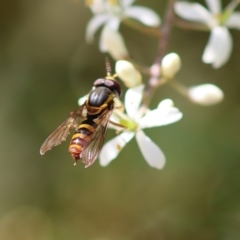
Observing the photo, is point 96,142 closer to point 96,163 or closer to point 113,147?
point 113,147

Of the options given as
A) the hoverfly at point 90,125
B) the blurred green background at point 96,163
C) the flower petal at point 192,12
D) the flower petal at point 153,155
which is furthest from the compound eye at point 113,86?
the blurred green background at point 96,163

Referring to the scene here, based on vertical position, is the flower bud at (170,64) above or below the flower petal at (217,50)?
below

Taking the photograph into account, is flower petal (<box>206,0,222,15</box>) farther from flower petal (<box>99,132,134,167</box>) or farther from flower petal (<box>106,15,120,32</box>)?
flower petal (<box>99,132,134,167</box>)

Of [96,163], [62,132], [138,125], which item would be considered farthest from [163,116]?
[96,163]

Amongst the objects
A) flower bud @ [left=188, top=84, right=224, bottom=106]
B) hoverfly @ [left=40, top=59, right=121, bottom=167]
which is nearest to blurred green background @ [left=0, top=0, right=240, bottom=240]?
flower bud @ [left=188, top=84, right=224, bottom=106]

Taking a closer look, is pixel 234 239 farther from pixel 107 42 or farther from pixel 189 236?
pixel 107 42

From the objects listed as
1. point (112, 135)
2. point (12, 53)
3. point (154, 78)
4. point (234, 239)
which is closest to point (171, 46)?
point (112, 135)

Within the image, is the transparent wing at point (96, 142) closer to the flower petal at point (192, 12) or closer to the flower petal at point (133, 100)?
the flower petal at point (133, 100)
